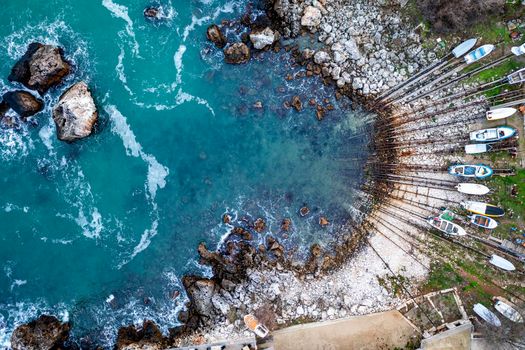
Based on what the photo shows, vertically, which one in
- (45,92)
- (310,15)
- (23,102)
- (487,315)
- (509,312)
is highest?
(310,15)

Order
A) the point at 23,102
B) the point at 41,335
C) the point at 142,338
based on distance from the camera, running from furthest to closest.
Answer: the point at 142,338 < the point at 23,102 < the point at 41,335

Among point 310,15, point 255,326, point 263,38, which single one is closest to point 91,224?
point 255,326

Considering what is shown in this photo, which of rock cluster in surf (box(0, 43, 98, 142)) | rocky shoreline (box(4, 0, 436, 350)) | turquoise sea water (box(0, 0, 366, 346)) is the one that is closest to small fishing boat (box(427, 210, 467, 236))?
rocky shoreline (box(4, 0, 436, 350))

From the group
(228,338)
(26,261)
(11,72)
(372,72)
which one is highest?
(372,72)

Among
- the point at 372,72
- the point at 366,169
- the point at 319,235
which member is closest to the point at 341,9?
the point at 372,72

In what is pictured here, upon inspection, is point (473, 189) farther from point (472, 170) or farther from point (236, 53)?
point (236, 53)

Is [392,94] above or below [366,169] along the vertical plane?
above

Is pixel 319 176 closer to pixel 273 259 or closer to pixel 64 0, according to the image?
pixel 273 259
